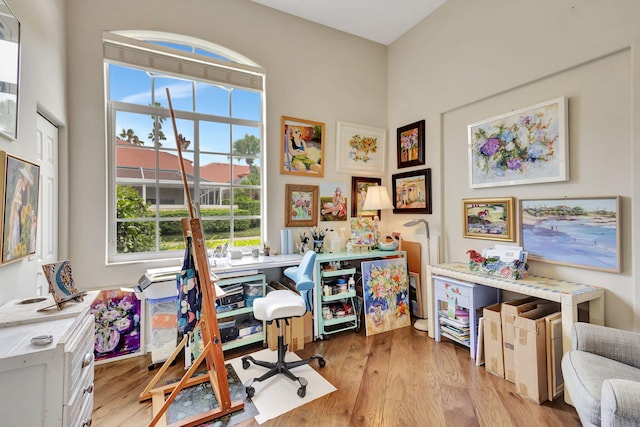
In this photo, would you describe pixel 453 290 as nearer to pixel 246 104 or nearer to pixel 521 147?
pixel 521 147

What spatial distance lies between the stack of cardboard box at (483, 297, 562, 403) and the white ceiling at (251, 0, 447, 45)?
313cm

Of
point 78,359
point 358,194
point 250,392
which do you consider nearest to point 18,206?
point 78,359

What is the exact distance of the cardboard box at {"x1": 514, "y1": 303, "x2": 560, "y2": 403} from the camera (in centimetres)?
191

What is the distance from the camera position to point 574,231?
7.04 ft

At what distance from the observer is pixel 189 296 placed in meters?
1.77

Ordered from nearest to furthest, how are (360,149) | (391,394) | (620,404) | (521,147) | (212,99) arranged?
(620,404) → (391,394) → (521,147) → (212,99) → (360,149)

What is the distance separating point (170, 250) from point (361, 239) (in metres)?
2.02

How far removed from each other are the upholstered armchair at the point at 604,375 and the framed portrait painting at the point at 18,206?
9.37 feet

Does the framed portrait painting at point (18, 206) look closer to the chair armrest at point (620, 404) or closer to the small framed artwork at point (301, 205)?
the small framed artwork at point (301, 205)

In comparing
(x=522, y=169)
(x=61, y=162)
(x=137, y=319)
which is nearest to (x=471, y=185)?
(x=522, y=169)

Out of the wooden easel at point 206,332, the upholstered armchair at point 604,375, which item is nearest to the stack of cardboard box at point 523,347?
the upholstered armchair at point 604,375

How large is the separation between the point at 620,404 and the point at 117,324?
10.8 feet

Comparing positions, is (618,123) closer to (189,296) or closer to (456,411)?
(456,411)

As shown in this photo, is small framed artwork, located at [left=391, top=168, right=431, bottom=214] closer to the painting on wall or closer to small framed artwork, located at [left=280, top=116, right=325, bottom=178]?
the painting on wall
